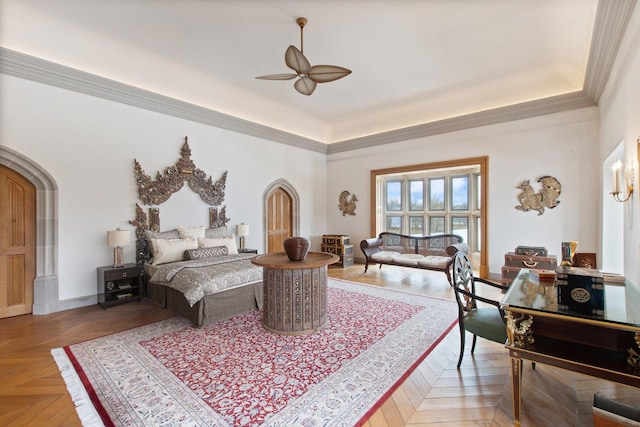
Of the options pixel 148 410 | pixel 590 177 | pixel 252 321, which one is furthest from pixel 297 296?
pixel 590 177

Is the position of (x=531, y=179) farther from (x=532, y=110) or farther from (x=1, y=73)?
(x=1, y=73)

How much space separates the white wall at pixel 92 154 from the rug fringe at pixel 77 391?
1.78 metres

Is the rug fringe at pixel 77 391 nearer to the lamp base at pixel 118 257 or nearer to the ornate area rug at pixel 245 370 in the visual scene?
the ornate area rug at pixel 245 370

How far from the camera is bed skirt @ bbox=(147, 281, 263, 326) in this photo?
3.31 m

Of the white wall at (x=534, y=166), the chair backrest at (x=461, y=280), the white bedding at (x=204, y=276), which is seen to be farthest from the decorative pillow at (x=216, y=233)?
the white wall at (x=534, y=166)

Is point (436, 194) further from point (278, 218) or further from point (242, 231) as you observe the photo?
point (242, 231)

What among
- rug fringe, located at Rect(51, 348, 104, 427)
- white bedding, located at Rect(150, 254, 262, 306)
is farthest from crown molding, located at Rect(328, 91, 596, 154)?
rug fringe, located at Rect(51, 348, 104, 427)

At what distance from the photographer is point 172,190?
5.02 m

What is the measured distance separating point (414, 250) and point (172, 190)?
536 cm

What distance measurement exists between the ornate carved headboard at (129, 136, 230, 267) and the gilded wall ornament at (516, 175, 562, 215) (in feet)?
19.2

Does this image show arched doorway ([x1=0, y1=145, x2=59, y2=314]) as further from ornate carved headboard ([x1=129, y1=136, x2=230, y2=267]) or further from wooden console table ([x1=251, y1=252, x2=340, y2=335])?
wooden console table ([x1=251, y1=252, x2=340, y2=335])

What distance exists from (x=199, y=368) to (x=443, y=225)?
6.80 m

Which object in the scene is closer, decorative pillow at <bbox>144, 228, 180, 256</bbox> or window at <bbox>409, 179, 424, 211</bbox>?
decorative pillow at <bbox>144, 228, 180, 256</bbox>

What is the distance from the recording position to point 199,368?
2.42 metres
